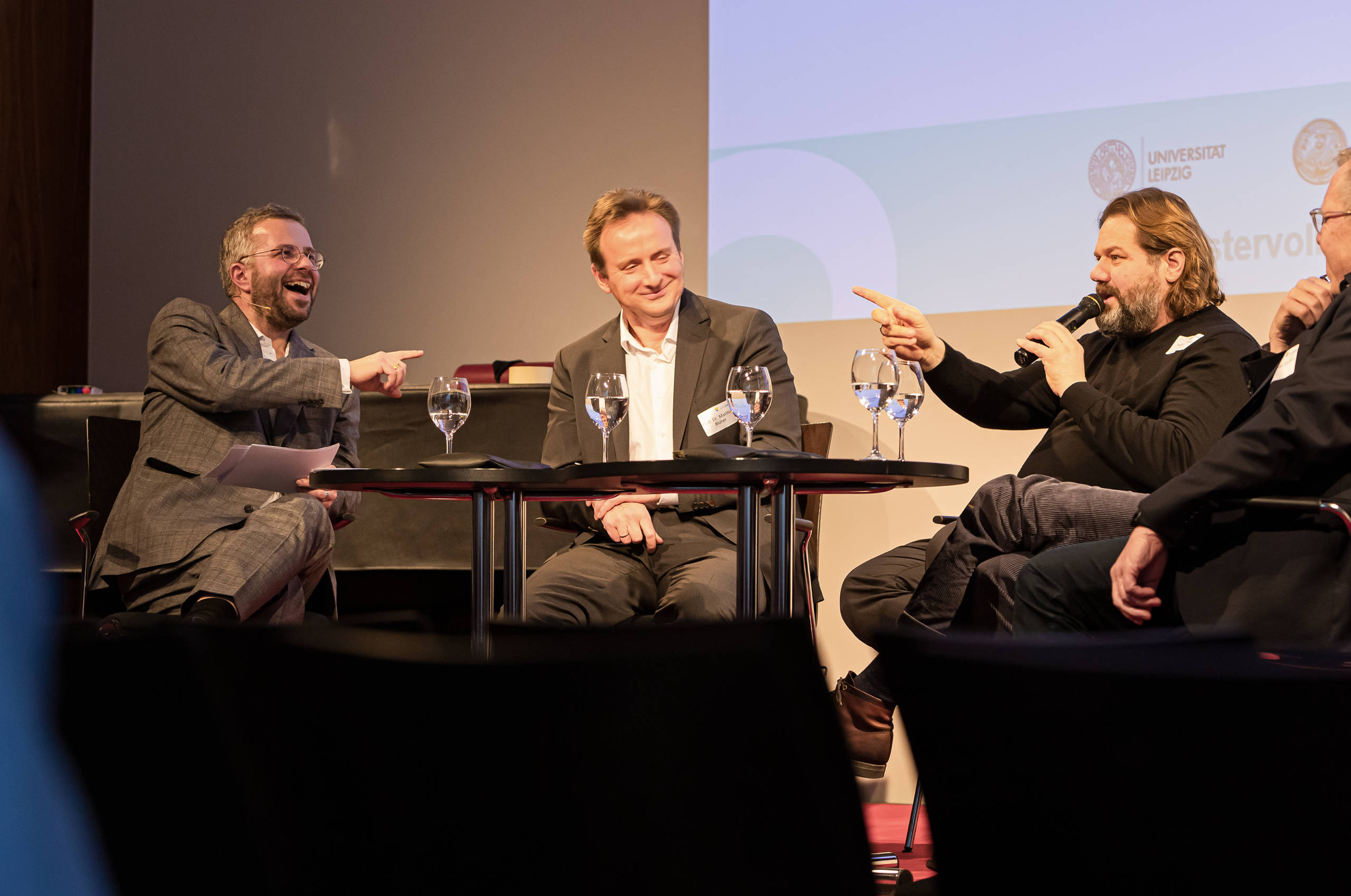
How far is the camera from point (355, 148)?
17.3 feet

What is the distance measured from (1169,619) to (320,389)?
2034 mm

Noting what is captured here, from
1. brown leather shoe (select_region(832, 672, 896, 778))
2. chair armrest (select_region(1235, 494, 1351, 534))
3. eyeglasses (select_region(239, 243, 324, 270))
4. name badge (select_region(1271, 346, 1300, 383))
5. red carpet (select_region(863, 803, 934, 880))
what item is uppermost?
eyeglasses (select_region(239, 243, 324, 270))

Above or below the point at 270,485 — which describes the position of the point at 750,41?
above

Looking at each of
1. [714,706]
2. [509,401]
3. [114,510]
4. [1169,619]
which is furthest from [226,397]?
[714,706]

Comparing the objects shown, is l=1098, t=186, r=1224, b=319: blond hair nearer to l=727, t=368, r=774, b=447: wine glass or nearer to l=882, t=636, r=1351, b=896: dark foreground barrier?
l=727, t=368, r=774, b=447: wine glass

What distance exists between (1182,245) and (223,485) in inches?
97.2

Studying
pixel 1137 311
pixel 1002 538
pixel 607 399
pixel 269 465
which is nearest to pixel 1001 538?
pixel 1002 538

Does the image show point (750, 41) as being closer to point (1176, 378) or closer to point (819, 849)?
point (1176, 378)

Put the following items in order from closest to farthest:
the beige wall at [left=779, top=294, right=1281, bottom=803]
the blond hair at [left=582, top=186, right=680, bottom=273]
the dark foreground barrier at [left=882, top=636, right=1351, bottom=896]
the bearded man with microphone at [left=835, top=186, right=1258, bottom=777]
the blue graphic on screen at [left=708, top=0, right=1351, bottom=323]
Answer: the dark foreground barrier at [left=882, top=636, right=1351, bottom=896] → the bearded man with microphone at [left=835, top=186, right=1258, bottom=777] → the blond hair at [left=582, top=186, right=680, bottom=273] → the blue graphic on screen at [left=708, top=0, right=1351, bottom=323] → the beige wall at [left=779, top=294, right=1281, bottom=803]

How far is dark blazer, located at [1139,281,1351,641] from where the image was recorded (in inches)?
75.7

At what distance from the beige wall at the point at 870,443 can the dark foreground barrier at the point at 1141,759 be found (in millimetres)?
3294

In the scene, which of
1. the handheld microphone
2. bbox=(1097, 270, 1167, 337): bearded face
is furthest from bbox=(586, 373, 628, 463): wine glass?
bbox=(1097, 270, 1167, 337): bearded face

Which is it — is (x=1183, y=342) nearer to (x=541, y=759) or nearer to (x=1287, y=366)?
(x=1287, y=366)

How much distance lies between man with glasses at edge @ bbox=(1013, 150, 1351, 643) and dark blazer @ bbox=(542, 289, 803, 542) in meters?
0.78
